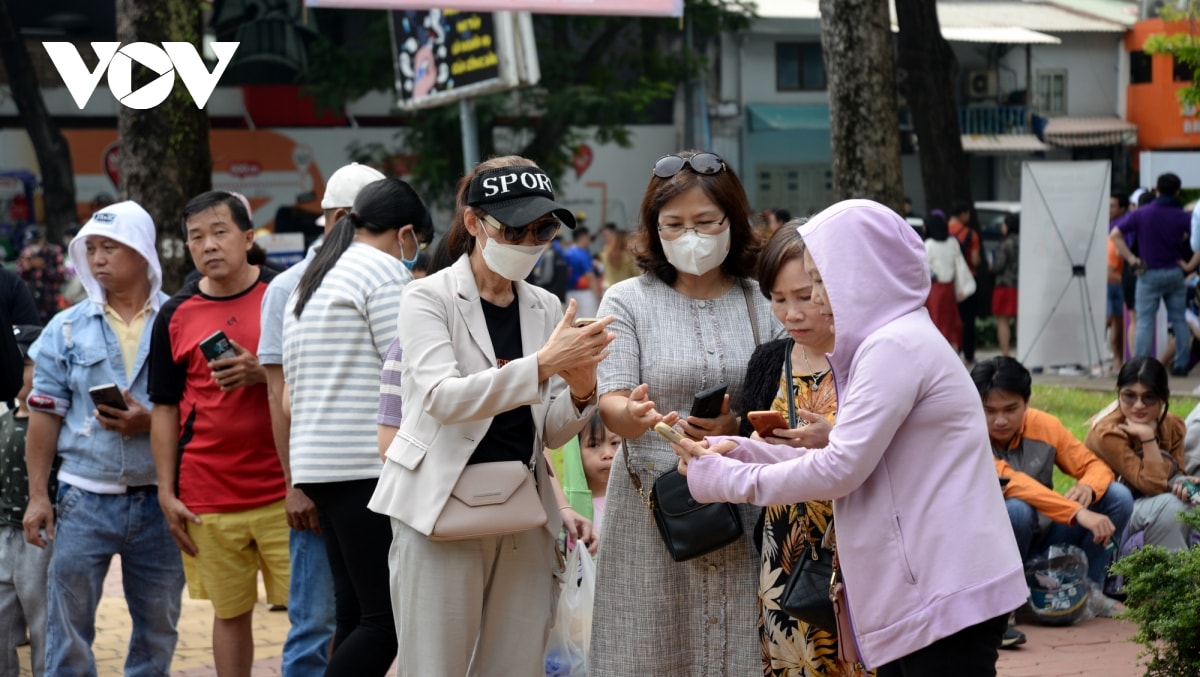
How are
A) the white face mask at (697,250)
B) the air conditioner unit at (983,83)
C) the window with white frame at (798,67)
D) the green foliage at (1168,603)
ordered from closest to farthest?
the white face mask at (697,250) → the green foliage at (1168,603) → the window with white frame at (798,67) → the air conditioner unit at (983,83)

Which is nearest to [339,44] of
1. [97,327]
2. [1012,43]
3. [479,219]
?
[1012,43]

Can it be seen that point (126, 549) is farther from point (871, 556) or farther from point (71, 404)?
point (871, 556)

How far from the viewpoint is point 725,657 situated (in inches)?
165

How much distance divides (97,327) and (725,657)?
115 inches

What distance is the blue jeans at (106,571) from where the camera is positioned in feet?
17.6

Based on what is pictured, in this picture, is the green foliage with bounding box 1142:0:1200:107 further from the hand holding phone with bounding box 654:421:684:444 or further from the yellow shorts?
the hand holding phone with bounding box 654:421:684:444

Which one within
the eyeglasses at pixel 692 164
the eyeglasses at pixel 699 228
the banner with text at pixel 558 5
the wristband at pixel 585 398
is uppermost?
the banner with text at pixel 558 5

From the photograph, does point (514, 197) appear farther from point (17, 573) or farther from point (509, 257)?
point (17, 573)

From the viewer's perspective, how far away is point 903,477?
320cm

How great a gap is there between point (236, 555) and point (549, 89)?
66.1 ft

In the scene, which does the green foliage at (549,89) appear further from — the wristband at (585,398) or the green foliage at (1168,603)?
the wristband at (585,398)

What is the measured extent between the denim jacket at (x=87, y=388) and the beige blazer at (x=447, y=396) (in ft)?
6.05

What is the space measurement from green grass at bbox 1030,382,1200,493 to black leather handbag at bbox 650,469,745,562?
23.8ft

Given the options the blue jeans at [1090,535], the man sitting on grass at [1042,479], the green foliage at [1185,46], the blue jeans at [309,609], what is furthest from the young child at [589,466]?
the green foliage at [1185,46]
